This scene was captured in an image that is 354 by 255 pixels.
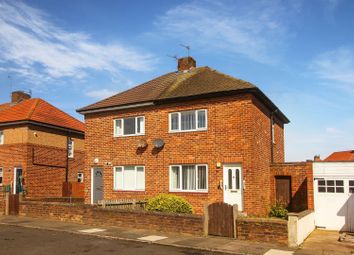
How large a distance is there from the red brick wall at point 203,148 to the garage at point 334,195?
260 centimetres

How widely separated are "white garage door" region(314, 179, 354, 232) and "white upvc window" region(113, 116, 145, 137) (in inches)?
361

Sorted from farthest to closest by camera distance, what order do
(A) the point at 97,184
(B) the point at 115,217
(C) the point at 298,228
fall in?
(A) the point at 97,184 → (B) the point at 115,217 → (C) the point at 298,228

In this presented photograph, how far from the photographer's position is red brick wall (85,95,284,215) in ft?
56.6

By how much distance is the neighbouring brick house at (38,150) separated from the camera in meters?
26.6

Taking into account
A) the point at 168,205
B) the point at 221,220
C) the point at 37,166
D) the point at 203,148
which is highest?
the point at 203,148

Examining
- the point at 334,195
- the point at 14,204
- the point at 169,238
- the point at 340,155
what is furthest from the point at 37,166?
the point at 340,155

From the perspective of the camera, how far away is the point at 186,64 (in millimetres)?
23328

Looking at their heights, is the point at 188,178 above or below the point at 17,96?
below

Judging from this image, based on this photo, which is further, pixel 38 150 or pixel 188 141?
pixel 38 150

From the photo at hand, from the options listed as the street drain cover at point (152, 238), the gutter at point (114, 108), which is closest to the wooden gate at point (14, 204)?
the gutter at point (114, 108)

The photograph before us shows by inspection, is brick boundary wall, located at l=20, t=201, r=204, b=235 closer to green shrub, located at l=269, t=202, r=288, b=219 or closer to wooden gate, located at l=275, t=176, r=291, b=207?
green shrub, located at l=269, t=202, r=288, b=219

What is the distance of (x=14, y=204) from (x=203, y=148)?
32.1ft

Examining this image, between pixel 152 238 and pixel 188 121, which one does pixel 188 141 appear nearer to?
pixel 188 121

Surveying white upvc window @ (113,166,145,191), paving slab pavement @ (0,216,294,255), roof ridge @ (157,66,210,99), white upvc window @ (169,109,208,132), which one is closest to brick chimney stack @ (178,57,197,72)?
roof ridge @ (157,66,210,99)
